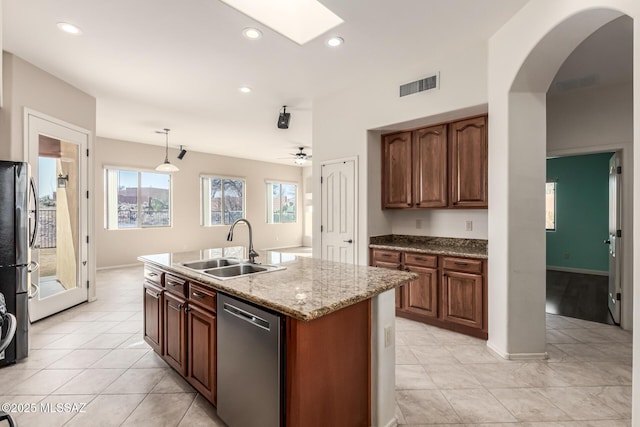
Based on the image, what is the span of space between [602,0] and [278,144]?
20.6 ft

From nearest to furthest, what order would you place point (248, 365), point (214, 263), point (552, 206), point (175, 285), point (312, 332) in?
1. point (312, 332)
2. point (248, 365)
3. point (175, 285)
4. point (214, 263)
5. point (552, 206)

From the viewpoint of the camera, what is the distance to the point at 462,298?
3.30m

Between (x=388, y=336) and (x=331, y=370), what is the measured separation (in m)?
0.45

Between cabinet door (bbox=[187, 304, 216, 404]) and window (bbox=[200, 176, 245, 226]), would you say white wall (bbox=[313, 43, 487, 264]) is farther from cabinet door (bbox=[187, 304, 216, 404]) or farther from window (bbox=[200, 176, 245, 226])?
window (bbox=[200, 176, 245, 226])

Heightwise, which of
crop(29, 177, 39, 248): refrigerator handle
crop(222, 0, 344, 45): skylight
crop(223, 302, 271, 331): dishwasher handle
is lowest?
crop(223, 302, 271, 331): dishwasher handle

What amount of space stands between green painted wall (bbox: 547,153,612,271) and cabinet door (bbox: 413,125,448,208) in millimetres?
4421

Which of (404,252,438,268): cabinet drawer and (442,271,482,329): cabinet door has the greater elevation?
(404,252,438,268): cabinet drawer

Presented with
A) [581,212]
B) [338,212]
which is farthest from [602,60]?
[581,212]

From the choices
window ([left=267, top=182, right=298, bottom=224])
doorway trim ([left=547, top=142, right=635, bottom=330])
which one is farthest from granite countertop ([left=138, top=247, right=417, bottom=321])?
window ([left=267, top=182, right=298, bottom=224])

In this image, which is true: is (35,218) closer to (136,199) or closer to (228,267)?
(228,267)

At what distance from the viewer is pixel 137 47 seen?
10.0 ft

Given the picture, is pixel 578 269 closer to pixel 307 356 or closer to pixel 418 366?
pixel 418 366

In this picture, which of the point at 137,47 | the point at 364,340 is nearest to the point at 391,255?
the point at 364,340

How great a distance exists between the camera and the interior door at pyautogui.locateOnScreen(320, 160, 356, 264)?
13.7ft
